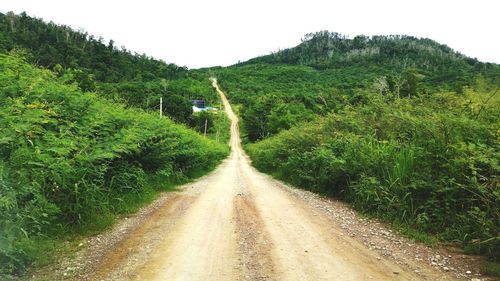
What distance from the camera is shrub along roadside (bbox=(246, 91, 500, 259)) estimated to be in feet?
19.2

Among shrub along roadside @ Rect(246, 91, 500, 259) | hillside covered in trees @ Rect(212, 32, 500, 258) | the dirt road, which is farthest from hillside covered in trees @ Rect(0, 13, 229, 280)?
shrub along roadside @ Rect(246, 91, 500, 259)

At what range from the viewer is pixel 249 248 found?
18.7ft

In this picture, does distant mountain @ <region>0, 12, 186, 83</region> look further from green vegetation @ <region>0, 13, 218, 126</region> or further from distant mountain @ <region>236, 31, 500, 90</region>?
distant mountain @ <region>236, 31, 500, 90</region>

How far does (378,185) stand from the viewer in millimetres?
8484

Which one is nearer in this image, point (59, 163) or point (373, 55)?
point (59, 163)

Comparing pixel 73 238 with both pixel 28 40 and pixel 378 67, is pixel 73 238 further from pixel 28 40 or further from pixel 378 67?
pixel 378 67

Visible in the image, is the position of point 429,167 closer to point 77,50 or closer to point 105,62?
point 77,50

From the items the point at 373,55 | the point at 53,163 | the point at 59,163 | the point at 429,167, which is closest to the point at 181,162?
the point at 59,163

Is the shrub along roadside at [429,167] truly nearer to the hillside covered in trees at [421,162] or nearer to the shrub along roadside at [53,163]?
the hillside covered in trees at [421,162]

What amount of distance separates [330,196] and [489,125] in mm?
5304

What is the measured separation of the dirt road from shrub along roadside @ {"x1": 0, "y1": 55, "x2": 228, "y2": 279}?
27.7 inches

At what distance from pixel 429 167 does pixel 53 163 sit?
23.1ft

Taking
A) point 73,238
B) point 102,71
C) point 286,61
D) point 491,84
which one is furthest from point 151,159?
point 286,61

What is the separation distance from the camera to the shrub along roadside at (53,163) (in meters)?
4.47
